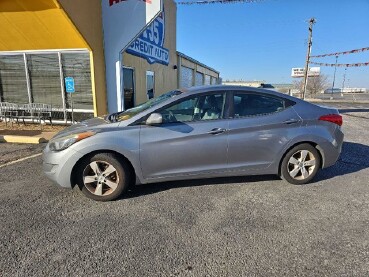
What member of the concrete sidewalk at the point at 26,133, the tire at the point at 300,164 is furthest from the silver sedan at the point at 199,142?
the concrete sidewalk at the point at 26,133

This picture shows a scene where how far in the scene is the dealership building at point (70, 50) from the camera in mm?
7473

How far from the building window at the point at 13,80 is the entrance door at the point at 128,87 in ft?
11.4

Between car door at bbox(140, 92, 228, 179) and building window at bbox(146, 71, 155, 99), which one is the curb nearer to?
car door at bbox(140, 92, 228, 179)

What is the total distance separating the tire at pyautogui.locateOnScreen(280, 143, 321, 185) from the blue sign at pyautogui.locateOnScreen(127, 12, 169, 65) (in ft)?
26.6

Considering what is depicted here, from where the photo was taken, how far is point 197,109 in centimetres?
384

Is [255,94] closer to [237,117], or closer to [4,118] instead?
[237,117]

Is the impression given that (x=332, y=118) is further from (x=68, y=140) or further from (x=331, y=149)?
(x=68, y=140)

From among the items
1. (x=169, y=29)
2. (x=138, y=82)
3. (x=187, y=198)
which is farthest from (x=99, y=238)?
(x=169, y=29)

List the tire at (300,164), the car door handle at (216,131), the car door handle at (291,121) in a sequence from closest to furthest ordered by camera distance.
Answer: the car door handle at (216,131)
the car door handle at (291,121)
the tire at (300,164)

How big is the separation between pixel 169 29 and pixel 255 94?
42.0 feet

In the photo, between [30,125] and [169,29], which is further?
[169,29]

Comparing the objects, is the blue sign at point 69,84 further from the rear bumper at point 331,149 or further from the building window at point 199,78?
the building window at point 199,78

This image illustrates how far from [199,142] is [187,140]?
0.17m

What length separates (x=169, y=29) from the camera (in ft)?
50.1
